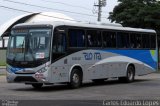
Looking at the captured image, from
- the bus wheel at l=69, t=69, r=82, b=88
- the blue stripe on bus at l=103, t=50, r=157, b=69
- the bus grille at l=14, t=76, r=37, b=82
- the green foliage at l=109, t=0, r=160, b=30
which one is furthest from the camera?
the green foliage at l=109, t=0, r=160, b=30

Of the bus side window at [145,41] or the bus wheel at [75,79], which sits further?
the bus side window at [145,41]

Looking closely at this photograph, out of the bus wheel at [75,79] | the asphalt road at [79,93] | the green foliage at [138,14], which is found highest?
the green foliage at [138,14]

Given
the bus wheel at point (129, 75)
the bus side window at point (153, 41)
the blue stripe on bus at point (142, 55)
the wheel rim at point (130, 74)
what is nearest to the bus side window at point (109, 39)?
the blue stripe on bus at point (142, 55)

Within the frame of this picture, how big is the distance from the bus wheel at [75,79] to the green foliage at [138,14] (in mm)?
22586

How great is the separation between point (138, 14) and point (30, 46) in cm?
2521

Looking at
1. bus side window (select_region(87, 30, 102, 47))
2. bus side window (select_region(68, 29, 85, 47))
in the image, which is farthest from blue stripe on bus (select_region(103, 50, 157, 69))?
bus side window (select_region(68, 29, 85, 47))

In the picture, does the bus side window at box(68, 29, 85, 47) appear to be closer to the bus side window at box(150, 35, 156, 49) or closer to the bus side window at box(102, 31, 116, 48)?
the bus side window at box(102, 31, 116, 48)

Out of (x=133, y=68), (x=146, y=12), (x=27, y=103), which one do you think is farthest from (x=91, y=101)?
(x=146, y=12)

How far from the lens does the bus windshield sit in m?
22.0

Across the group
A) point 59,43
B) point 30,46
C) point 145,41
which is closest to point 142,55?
point 145,41

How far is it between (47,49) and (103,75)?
526cm

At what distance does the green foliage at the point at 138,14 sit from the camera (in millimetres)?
45906

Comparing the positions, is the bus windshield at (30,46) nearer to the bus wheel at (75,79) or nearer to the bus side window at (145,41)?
the bus wheel at (75,79)

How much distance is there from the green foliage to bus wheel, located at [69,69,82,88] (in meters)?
22.6
